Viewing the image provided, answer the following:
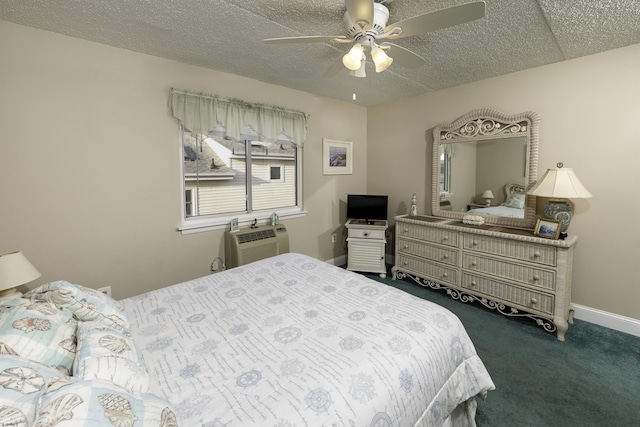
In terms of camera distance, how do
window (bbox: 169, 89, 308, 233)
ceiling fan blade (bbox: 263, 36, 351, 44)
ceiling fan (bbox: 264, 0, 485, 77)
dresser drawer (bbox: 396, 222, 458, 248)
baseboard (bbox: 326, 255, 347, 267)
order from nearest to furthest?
ceiling fan (bbox: 264, 0, 485, 77) → ceiling fan blade (bbox: 263, 36, 351, 44) → window (bbox: 169, 89, 308, 233) → dresser drawer (bbox: 396, 222, 458, 248) → baseboard (bbox: 326, 255, 347, 267)

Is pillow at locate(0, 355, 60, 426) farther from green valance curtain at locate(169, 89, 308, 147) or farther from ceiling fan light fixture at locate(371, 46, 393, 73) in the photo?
green valance curtain at locate(169, 89, 308, 147)

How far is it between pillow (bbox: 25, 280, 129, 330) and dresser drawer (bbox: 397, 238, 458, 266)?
2907 mm

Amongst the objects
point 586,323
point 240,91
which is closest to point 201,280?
point 240,91

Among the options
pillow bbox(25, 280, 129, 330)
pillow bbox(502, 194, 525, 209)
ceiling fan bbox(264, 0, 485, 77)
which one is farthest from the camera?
pillow bbox(502, 194, 525, 209)

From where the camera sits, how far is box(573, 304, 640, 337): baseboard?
2.41 meters

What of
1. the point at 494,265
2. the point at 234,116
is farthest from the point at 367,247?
the point at 234,116

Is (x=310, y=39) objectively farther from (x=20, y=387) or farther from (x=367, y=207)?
(x=367, y=207)

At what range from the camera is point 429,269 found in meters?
3.30

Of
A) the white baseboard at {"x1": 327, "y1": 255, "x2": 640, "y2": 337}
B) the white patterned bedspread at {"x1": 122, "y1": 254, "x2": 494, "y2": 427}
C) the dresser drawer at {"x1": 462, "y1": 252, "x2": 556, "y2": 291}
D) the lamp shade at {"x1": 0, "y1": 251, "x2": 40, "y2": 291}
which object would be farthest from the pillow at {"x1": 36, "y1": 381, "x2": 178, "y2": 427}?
the white baseboard at {"x1": 327, "y1": 255, "x2": 640, "y2": 337}

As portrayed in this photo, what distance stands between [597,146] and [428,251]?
1765 millimetres

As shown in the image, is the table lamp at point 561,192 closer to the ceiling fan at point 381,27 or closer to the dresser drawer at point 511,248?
the dresser drawer at point 511,248

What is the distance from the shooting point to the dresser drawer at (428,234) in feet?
10.0

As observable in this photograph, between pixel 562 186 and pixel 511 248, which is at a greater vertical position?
pixel 562 186

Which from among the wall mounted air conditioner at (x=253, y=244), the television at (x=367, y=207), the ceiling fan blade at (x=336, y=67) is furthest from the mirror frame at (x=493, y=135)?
the wall mounted air conditioner at (x=253, y=244)
